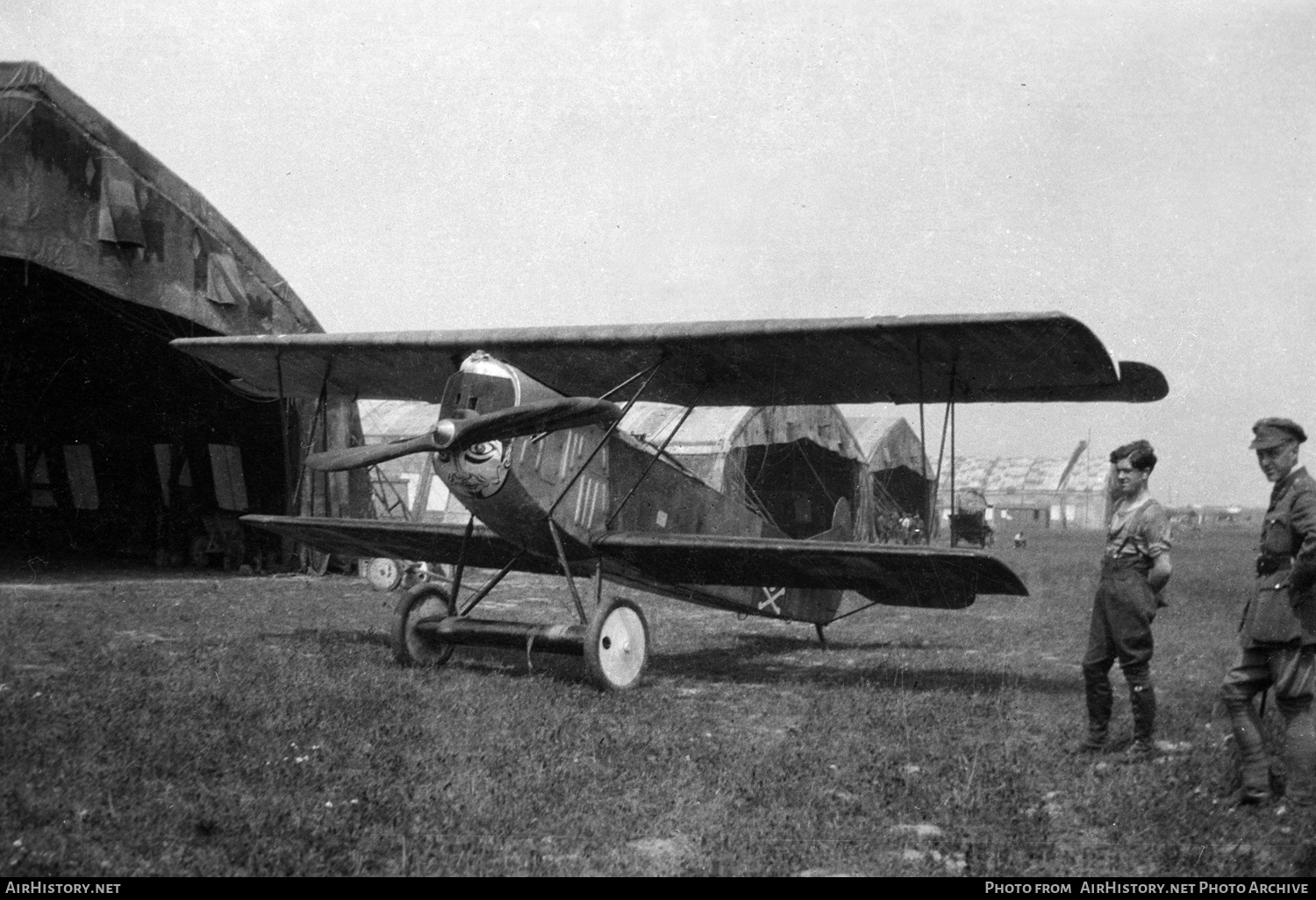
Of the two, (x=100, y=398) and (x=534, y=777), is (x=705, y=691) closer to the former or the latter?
(x=534, y=777)

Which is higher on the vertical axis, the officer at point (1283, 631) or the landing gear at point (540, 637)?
the officer at point (1283, 631)

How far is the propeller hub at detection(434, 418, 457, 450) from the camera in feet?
23.8

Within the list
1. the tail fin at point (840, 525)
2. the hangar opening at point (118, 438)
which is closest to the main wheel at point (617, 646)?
the tail fin at point (840, 525)

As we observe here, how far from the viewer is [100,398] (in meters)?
20.8

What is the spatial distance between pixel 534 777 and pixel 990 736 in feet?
9.72

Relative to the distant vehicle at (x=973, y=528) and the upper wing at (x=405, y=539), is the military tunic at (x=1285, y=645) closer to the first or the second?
the upper wing at (x=405, y=539)

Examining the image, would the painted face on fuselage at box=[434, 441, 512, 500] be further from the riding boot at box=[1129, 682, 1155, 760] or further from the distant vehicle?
the distant vehicle

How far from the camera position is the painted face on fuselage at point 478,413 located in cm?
758

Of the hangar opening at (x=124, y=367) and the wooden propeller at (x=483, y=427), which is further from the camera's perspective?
the hangar opening at (x=124, y=367)

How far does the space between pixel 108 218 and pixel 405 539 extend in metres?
7.73

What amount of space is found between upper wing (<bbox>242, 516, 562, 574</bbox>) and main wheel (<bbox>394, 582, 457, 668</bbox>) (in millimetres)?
536

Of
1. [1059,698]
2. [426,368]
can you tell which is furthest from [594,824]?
[426,368]

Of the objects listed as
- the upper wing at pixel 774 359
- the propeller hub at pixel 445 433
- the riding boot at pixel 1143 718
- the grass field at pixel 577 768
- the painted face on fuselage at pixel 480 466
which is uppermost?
the upper wing at pixel 774 359

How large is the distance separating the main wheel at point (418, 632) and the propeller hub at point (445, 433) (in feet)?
5.94
